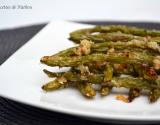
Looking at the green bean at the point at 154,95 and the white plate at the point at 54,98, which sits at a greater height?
the green bean at the point at 154,95

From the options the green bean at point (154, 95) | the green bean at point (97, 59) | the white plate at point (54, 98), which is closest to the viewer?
the white plate at point (54, 98)

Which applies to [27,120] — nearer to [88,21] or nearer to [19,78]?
[19,78]

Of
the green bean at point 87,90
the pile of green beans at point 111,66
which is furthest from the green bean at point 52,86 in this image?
the green bean at point 87,90

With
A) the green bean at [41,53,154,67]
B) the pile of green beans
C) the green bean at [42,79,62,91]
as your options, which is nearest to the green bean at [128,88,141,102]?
the pile of green beans

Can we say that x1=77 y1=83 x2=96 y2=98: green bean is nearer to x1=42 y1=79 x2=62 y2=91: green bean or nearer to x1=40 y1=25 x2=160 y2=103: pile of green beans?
x1=40 y1=25 x2=160 y2=103: pile of green beans

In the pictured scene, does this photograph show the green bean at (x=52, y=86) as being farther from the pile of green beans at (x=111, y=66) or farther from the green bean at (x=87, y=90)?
the green bean at (x=87, y=90)
